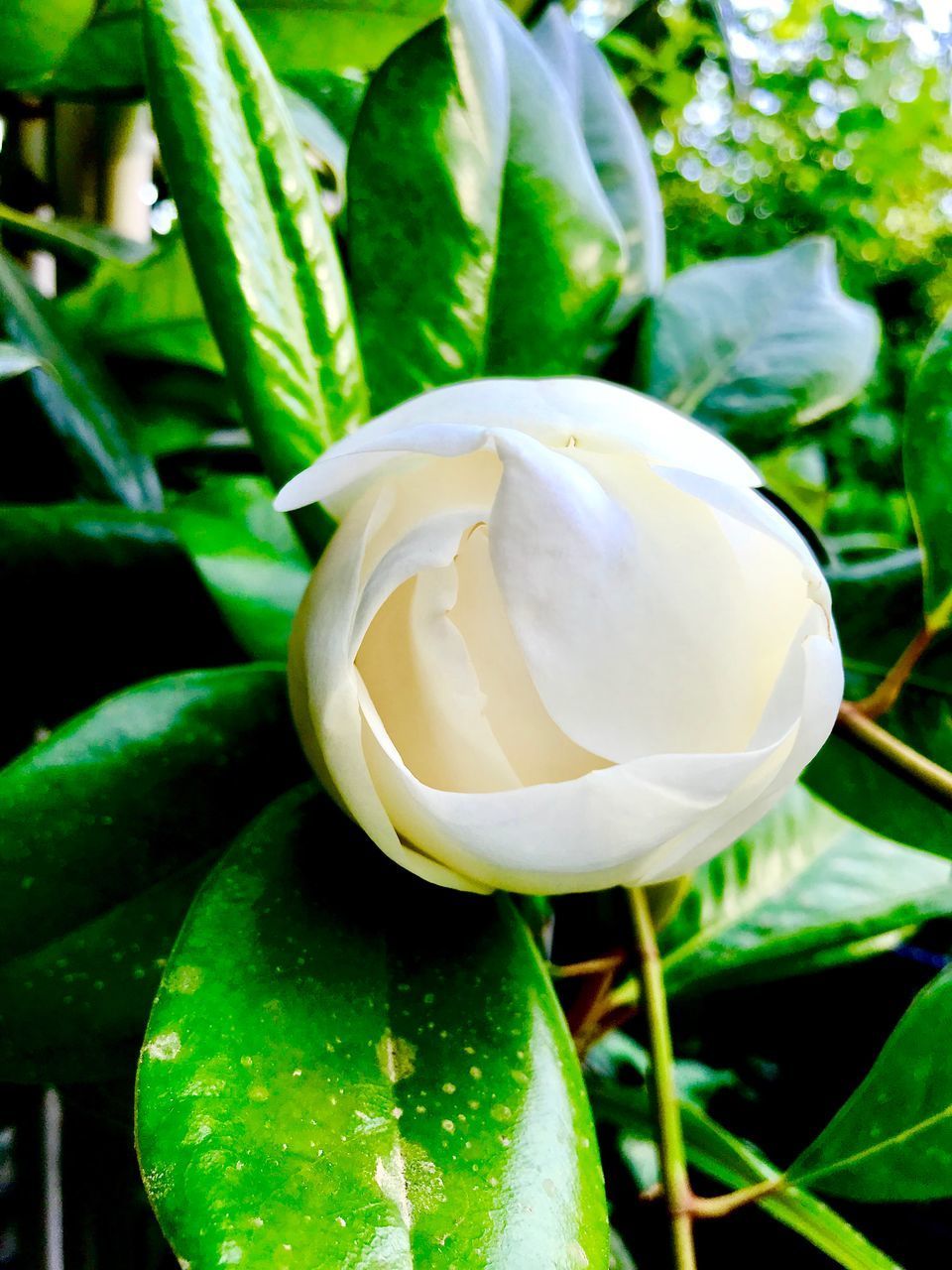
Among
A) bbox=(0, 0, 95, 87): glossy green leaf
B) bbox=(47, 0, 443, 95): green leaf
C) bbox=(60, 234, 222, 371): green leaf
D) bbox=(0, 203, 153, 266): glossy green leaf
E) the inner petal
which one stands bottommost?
the inner petal

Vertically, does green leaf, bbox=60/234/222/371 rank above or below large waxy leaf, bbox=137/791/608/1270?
above

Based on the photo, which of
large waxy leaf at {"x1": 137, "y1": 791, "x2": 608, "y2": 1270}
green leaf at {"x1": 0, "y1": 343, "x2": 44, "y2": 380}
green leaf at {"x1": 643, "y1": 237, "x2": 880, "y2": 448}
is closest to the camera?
large waxy leaf at {"x1": 137, "y1": 791, "x2": 608, "y2": 1270}

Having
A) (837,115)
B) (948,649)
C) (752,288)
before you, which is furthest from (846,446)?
(948,649)

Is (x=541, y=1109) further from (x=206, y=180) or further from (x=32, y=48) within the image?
(x=32, y=48)

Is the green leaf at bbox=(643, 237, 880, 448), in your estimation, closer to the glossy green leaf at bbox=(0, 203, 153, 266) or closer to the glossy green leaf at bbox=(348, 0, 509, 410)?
the glossy green leaf at bbox=(348, 0, 509, 410)

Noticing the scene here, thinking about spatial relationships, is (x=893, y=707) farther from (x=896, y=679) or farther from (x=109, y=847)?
(x=109, y=847)

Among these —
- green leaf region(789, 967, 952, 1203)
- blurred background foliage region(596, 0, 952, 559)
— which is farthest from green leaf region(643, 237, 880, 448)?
blurred background foliage region(596, 0, 952, 559)

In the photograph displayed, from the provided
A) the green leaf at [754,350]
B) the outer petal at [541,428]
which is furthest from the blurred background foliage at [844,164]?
the outer petal at [541,428]
